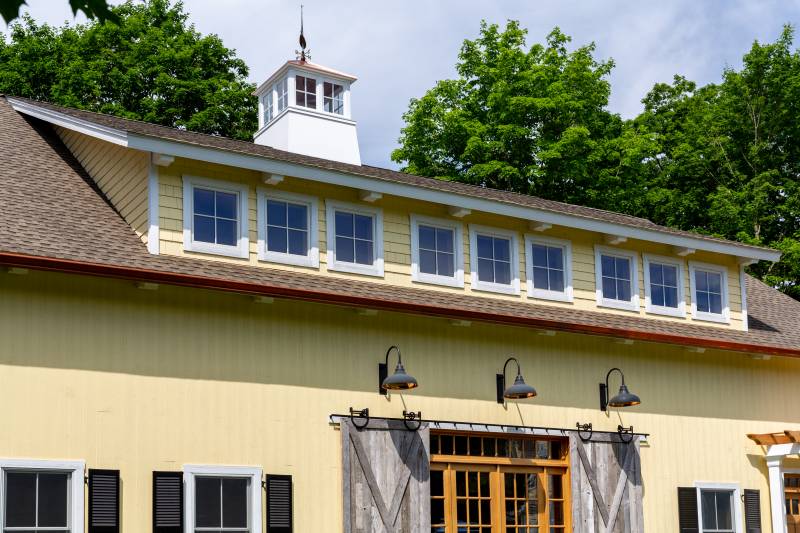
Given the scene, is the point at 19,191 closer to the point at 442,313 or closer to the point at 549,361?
the point at 442,313

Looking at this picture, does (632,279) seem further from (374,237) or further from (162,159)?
(162,159)

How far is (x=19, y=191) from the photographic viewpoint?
14.2 meters

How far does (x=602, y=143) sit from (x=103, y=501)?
2439cm

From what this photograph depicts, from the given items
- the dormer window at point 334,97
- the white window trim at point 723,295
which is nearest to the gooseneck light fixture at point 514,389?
the white window trim at point 723,295

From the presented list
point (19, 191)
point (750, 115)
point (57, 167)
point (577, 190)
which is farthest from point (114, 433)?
point (750, 115)

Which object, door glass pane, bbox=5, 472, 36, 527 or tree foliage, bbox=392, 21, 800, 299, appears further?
tree foliage, bbox=392, 21, 800, 299

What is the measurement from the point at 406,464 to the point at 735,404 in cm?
642

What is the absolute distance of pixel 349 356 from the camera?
14.8 m

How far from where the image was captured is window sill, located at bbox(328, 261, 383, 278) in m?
→ 15.4

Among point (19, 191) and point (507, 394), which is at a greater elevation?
point (19, 191)

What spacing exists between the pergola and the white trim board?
9.81ft

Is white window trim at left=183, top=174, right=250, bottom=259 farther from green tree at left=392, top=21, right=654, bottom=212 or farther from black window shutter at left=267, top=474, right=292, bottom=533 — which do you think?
green tree at left=392, top=21, right=654, bottom=212

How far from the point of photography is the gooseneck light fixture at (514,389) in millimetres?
15367

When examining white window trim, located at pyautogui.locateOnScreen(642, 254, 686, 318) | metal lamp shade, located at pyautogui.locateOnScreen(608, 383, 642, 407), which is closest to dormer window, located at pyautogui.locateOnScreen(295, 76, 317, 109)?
white window trim, located at pyautogui.locateOnScreen(642, 254, 686, 318)
